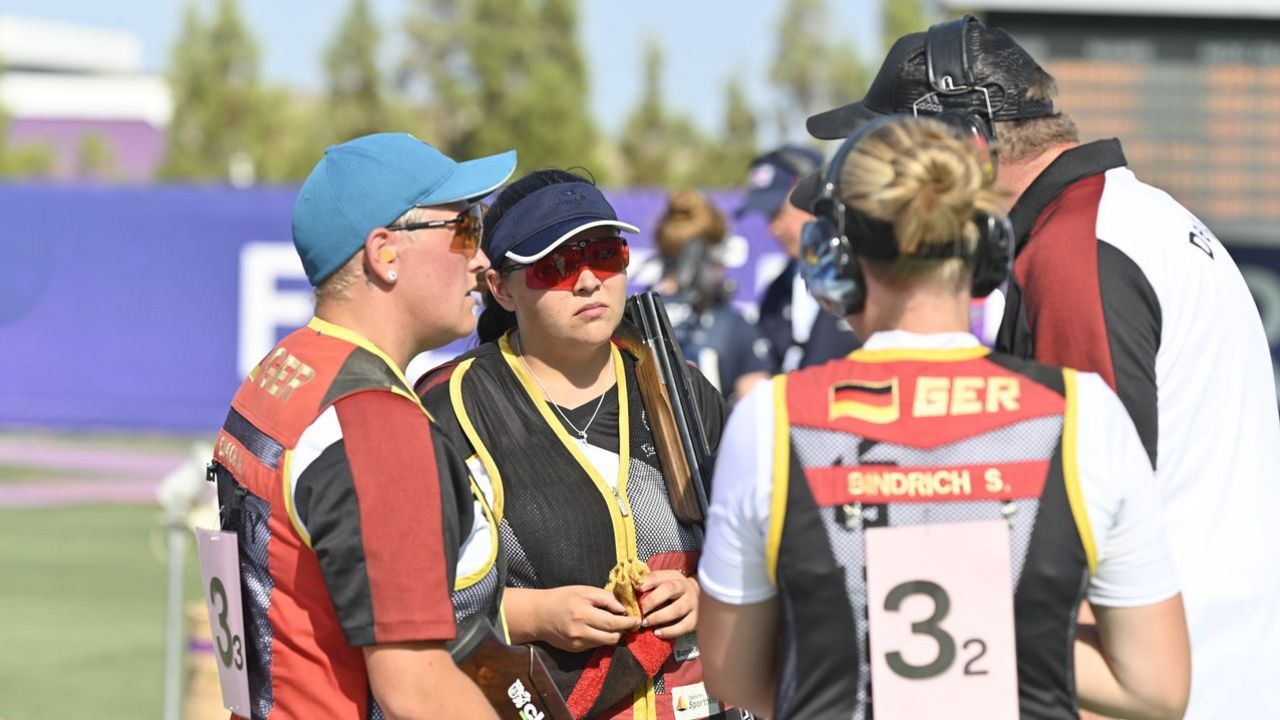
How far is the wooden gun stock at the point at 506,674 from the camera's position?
2.69 metres

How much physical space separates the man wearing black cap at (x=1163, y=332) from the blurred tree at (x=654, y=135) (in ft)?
107

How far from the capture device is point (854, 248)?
2.33 metres

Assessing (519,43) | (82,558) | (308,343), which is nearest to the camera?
(308,343)

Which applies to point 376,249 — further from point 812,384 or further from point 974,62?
point 974,62

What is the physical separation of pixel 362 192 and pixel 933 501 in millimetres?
1166

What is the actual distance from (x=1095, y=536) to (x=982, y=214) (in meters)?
0.48

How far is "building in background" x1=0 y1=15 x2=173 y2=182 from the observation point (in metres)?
61.9

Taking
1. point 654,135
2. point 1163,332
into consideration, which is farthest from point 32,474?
point 654,135

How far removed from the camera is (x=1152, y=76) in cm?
1409

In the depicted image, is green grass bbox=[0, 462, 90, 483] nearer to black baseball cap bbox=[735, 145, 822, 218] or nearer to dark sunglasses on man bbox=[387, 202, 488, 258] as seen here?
black baseball cap bbox=[735, 145, 822, 218]

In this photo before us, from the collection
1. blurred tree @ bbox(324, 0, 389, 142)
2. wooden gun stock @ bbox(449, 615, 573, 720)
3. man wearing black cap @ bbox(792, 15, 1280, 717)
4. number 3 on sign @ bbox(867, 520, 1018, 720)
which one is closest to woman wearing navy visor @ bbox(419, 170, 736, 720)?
wooden gun stock @ bbox(449, 615, 573, 720)

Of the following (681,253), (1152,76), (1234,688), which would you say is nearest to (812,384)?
(1234,688)

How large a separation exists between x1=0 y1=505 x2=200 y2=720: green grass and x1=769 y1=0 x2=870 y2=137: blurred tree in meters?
26.6

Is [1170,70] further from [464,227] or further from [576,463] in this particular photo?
[464,227]
